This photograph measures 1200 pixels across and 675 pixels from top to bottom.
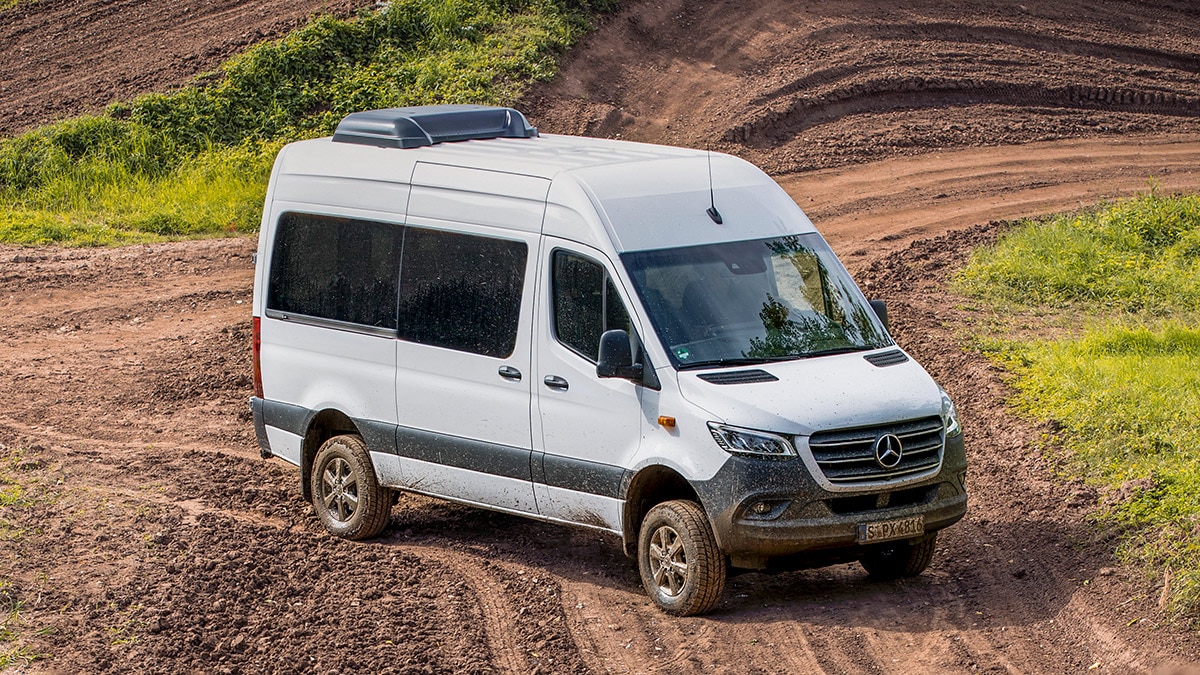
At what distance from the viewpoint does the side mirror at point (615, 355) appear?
8016 mm

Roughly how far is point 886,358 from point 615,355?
169cm

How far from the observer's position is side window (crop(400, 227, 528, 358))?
889cm

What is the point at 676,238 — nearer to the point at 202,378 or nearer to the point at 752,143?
the point at 202,378

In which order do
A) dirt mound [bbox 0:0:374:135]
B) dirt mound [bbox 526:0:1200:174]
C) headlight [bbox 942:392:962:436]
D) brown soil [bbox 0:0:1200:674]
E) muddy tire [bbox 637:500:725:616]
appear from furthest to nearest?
dirt mound [bbox 0:0:374:135]
dirt mound [bbox 526:0:1200:174]
headlight [bbox 942:392:962:436]
muddy tire [bbox 637:500:725:616]
brown soil [bbox 0:0:1200:674]

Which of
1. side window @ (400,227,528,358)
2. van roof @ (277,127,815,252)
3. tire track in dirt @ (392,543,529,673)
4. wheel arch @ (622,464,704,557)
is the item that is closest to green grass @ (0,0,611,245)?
van roof @ (277,127,815,252)

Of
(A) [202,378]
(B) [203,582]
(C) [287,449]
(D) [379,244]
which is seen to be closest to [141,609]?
(B) [203,582]

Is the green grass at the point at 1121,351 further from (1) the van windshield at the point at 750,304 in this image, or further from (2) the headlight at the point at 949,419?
(1) the van windshield at the point at 750,304

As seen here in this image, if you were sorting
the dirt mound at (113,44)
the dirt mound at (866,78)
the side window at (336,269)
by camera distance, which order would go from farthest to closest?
the dirt mound at (113,44)
the dirt mound at (866,78)
the side window at (336,269)

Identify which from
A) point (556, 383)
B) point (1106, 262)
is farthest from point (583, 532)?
point (1106, 262)

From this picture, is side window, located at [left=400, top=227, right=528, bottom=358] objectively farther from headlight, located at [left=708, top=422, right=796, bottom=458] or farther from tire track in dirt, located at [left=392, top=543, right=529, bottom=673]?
headlight, located at [left=708, top=422, right=796, bottom=458]

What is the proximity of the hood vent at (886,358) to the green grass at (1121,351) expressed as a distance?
70.7 inches

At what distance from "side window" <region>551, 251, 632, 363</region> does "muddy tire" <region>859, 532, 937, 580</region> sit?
6.68 ft

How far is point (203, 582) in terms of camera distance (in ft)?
28.3

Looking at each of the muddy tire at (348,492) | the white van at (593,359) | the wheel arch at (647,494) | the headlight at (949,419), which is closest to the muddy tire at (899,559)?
the white van at (593,359)
